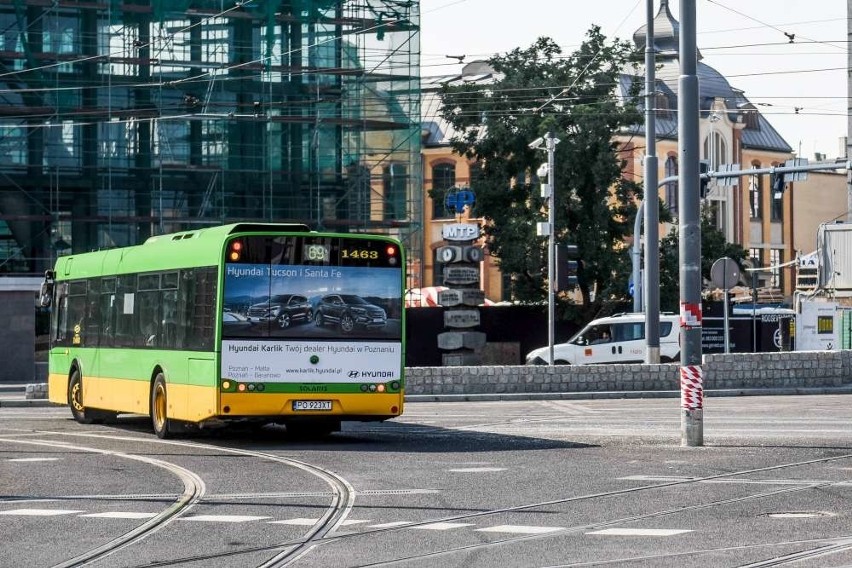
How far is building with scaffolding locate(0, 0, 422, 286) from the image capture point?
49.3 m

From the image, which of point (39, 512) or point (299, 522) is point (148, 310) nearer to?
point (39, 512)

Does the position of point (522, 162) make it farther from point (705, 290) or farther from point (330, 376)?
point (330, 376)

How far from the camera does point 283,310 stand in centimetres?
2122

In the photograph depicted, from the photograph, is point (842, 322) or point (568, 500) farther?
point (842, 322)

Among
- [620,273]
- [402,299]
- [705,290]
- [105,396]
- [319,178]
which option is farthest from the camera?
[705,290]

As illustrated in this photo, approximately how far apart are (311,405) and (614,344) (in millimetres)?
25354

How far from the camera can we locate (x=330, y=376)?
2139 centimetres

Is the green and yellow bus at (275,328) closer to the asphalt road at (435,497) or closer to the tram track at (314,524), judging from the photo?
the asphalt road at (435,497)

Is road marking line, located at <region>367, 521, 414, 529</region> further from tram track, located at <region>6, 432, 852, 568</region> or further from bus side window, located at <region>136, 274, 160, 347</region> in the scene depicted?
bus side window, located at <region>136, 274, 160, 347</region>

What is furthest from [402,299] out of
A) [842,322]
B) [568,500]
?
[842,322]

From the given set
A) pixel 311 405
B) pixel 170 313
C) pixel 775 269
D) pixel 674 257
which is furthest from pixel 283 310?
pixel 775 269

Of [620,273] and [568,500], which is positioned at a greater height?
[620,273]

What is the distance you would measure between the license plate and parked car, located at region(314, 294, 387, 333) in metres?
0.94

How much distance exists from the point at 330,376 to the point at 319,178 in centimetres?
3112
